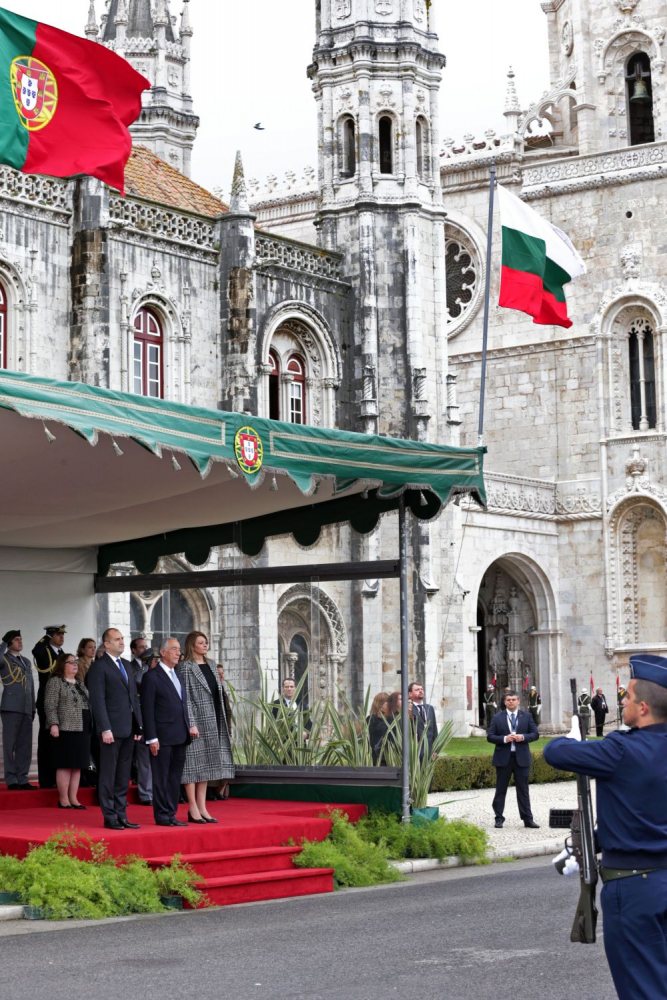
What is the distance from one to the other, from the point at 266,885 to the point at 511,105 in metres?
35.1

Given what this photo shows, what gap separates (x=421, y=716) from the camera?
50.8 feet

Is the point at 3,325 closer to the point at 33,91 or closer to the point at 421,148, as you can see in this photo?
the point at 421,148

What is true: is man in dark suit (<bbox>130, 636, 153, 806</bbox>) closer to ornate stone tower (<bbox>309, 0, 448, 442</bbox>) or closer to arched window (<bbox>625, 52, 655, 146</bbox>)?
ornate stone tower (<bbox>309, 0, 448, 442</bbox>)

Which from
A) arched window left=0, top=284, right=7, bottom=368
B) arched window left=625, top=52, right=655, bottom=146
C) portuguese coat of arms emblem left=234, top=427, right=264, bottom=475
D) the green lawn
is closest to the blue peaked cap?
portuguese coat of arms emblem left=234, top=427, right=264, bottom=475

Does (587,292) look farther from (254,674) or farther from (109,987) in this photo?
(109,987)

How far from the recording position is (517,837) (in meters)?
16.5

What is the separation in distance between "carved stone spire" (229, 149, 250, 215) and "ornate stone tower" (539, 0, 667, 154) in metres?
14.9

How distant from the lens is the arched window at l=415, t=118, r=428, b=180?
111ft

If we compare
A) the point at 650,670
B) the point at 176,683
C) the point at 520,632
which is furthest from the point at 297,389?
the point at 650,670

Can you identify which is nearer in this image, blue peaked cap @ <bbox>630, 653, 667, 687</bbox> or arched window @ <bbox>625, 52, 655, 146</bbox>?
blue peaked cap @ <bbox>630, 653, 667, 687</bbox>

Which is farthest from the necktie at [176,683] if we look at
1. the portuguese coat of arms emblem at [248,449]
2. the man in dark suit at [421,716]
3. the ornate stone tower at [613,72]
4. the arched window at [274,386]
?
the ornate stone tower at [613,72]

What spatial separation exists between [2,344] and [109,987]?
779 inches

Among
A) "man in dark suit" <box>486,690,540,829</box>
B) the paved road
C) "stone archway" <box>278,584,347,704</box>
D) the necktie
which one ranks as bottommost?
the paved road

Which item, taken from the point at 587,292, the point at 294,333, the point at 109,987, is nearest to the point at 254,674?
the point at 109,987
